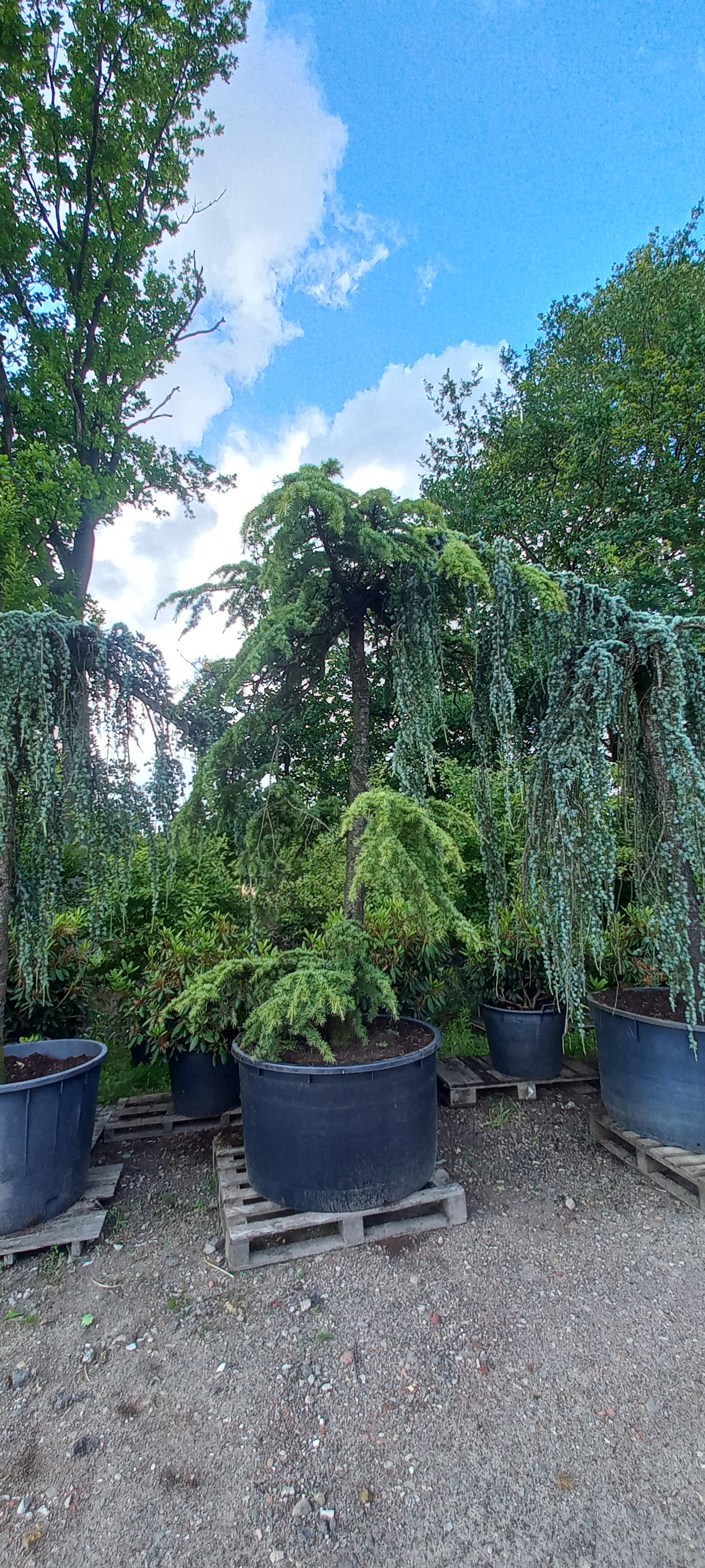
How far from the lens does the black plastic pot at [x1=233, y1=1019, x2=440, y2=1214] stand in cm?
241

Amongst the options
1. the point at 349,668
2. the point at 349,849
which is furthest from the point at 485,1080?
the point at 349,668

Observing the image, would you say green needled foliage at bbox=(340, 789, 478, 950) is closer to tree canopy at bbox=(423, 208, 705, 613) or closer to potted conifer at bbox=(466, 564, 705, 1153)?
potted conifer at bbox=(466, 564, 705, 1153)

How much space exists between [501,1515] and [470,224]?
837 centimetres

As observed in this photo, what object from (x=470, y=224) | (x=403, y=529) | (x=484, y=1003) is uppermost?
(x=470, y=224)

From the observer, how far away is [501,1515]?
1.43 m

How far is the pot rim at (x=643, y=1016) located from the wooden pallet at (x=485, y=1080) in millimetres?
775

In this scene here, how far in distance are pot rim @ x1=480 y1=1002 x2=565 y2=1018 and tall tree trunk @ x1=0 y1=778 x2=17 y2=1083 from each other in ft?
8.63

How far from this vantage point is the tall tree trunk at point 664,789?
2.75 m

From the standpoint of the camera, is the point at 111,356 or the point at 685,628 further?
the point at 111,356

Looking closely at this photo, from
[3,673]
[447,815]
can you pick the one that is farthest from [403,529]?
[3,673]

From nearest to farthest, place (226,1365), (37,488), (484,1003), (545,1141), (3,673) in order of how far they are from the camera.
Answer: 1. (226,1365)
2. (3,673)
3. (545,1141)
4. (484,1003)
5. (37,488)

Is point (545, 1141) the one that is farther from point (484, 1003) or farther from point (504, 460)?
point (504, 460)

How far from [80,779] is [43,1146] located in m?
1.44

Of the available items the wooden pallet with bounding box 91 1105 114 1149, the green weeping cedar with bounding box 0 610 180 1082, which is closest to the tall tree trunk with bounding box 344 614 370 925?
the green weeping cedar with bounding box 0 610 180 1082
